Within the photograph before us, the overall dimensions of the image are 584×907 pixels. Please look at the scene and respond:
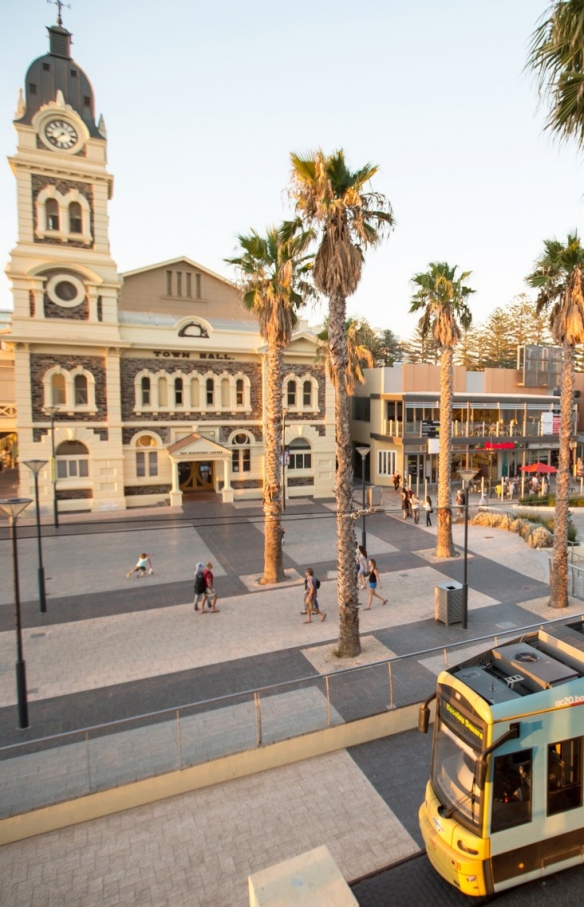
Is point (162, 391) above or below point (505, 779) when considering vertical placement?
above

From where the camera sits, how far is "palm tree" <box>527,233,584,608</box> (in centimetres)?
1456

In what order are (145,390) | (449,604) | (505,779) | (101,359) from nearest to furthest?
(505,779) → (449,604) → (101,359) → (145,390)

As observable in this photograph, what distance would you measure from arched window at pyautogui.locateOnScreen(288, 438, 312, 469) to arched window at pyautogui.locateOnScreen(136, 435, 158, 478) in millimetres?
8205

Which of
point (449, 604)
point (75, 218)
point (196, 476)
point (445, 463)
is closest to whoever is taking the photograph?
point (449, 604)

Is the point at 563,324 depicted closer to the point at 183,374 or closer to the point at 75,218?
the point at 183,374

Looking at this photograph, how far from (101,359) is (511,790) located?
2733 centimetres

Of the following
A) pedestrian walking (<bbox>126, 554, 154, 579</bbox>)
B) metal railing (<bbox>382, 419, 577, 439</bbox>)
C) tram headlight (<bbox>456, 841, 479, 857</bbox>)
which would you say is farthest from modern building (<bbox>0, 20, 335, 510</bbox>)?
tram headlight (<bbox>456, 841, 479, 857</bbox>)

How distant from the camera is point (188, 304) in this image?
33594mm

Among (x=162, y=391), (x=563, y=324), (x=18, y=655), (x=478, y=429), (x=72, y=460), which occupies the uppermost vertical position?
(x=563, y=324)

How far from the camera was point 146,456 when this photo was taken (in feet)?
97.5

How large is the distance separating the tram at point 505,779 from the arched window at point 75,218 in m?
29.3

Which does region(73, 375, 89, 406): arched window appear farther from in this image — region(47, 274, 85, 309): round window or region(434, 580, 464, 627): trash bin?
region(434, 580, 464, 627): trash bin

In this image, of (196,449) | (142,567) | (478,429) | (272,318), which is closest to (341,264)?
(272,318)

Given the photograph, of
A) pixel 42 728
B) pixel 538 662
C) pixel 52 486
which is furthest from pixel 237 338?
pixel 538 662
